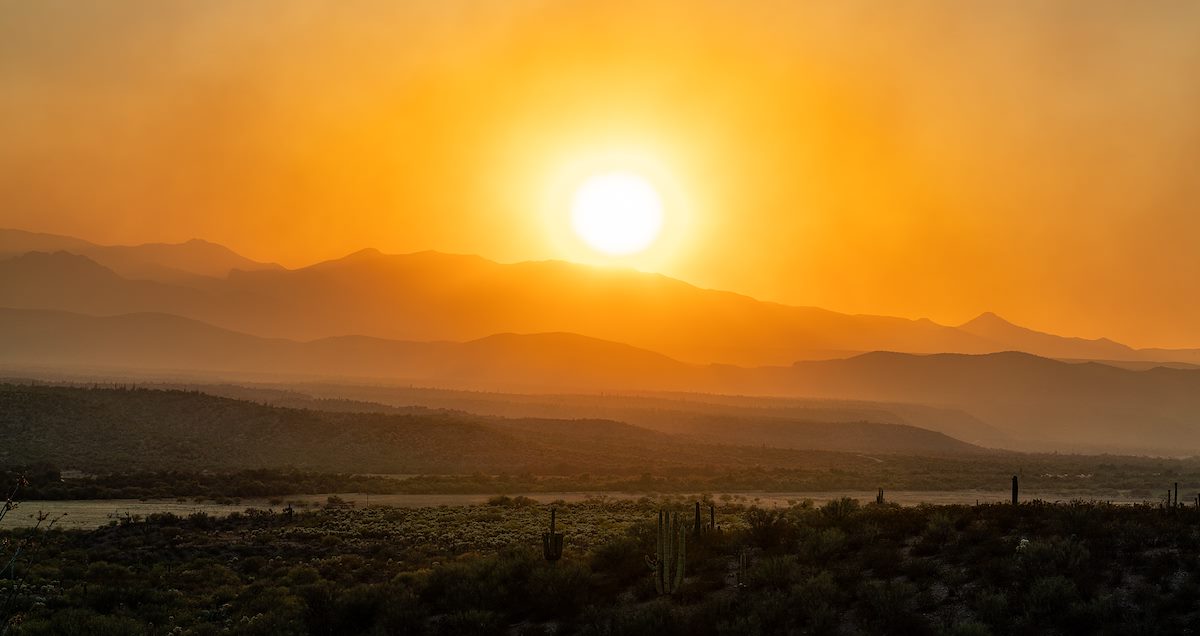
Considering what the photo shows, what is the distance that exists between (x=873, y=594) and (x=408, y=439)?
73207 millimetres

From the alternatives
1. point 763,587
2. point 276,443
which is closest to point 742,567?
point 763,587

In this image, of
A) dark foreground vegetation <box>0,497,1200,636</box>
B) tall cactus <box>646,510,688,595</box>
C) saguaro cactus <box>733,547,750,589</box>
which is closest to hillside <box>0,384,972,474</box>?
dark foreground vegetation <box>0,497,1200,636</box>

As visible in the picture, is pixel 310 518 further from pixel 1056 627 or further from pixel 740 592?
pixel 1056 627

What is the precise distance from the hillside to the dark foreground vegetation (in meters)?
47.8

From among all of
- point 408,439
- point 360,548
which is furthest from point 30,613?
point 408,439

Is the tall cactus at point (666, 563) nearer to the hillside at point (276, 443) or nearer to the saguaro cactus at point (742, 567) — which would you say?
the saguaro cactus at point (742, 567)

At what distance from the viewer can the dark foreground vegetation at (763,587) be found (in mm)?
14992

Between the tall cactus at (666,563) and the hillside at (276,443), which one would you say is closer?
the tall cactus at (666,563)

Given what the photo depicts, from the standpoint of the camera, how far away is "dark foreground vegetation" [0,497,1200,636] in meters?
15.0

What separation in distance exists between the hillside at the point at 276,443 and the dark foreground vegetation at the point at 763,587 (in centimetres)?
4782

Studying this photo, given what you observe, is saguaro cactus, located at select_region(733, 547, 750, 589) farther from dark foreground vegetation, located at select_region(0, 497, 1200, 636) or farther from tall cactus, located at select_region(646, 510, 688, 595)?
tall cactus, located at select_region(646, 510, 688, 595)

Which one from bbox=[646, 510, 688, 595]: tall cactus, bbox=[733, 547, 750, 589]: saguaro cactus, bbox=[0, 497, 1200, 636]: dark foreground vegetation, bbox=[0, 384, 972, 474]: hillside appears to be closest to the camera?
bbox=[0, 497, 1200, 636]: dark foreground vegetation

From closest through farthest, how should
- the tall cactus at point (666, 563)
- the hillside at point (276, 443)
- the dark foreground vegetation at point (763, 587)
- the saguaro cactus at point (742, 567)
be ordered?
the dark foreground vegetation at point (763, 587), the saguaro cactus at point (742, 567), the tall cactus at point (666, 563), the hillside at point (276, 443)

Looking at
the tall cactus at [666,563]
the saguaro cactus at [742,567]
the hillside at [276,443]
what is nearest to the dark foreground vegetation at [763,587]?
the saguaro cactus at [742,567]
